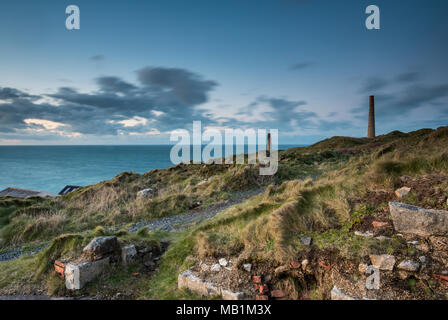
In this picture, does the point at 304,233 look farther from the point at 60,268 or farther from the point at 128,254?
the point at 60,268

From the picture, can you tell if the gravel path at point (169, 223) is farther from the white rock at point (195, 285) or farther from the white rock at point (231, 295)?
the white rock at point (231, 295)

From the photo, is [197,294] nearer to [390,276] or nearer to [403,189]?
[390,276]

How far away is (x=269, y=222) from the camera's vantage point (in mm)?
5070

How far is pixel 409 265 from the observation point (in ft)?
11.1

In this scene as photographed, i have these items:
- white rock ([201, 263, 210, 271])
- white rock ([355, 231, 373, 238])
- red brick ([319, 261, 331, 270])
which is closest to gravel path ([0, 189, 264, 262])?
white rock ([201, 263, 210, 271])

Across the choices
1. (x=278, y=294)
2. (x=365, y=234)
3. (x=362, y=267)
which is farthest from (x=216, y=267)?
(x=365, y=234)

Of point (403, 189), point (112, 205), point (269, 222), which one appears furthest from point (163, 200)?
point (403, 189)

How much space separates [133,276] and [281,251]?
10.3 feet

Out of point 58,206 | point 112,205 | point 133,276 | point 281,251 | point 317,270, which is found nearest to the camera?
point 317,270

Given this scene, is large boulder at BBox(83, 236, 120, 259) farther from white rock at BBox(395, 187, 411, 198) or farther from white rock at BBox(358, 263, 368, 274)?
white rock at BBox(395, 187, 411, 198)

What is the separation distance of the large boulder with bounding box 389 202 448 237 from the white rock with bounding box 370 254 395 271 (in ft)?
2.98

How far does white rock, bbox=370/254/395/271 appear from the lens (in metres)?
3.45

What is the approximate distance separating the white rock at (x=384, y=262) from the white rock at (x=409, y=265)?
118 millimetres

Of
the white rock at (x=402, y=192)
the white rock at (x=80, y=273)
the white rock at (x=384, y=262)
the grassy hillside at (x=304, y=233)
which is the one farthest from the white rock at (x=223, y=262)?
the white rock at (x=402, y=192)
